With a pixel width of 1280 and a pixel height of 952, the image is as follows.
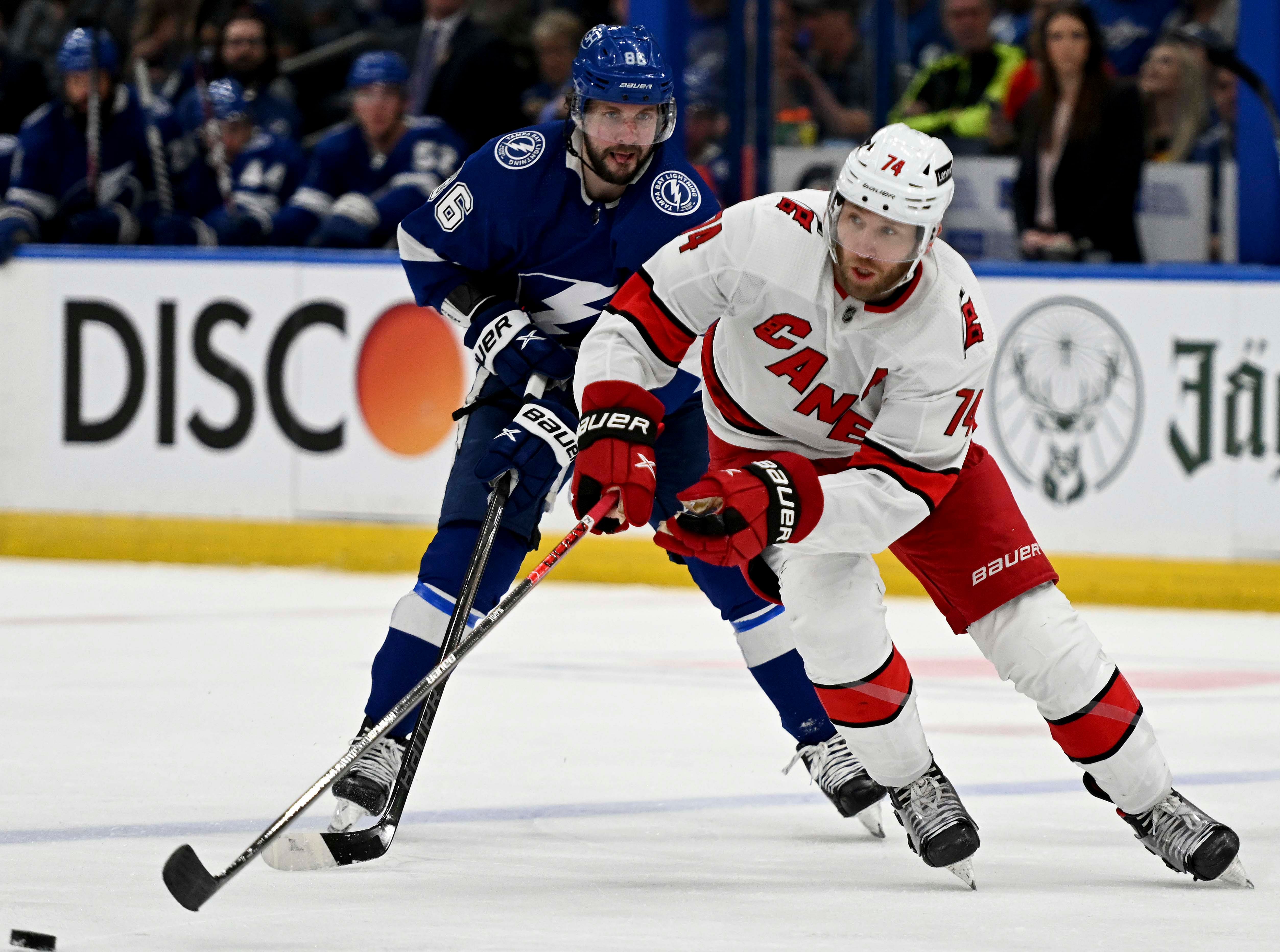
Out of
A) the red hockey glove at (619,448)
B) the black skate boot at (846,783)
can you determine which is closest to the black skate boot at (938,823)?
the black skate boot at (846,783)

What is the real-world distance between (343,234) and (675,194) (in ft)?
13.5

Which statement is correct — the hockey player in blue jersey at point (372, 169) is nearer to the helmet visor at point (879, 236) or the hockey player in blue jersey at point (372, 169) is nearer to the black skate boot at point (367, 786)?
the black skate boot at point (367, 786)

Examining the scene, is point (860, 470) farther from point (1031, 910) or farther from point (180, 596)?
point (180, 596)

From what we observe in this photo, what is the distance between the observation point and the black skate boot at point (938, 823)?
353 centimetres

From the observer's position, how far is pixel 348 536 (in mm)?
8062

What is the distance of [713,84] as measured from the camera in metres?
8.61

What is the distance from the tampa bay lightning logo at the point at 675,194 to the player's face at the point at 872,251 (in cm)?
67

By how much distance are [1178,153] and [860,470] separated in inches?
175

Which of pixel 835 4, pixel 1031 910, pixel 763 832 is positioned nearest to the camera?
pixel 1031 910

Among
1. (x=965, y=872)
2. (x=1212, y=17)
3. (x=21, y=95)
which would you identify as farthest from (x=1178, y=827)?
(x=21, y=95)

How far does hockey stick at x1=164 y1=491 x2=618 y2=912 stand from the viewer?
3174 millimetres

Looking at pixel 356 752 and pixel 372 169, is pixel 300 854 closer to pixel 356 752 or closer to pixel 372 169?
pixel 356 752

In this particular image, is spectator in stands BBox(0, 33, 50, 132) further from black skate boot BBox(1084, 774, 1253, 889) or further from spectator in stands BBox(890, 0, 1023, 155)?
black skate boot BBox(1084, 774, 1253, 889)

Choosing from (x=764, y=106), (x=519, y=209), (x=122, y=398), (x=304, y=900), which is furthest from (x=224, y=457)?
(x=304, y=900)
